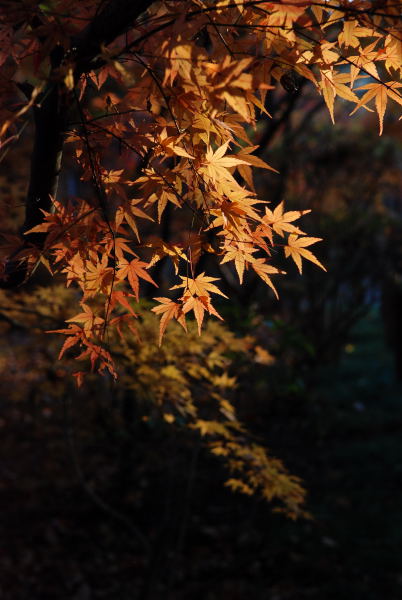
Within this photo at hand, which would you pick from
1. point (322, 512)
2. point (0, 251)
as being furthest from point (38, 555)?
point (0, 251)

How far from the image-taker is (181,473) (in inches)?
205

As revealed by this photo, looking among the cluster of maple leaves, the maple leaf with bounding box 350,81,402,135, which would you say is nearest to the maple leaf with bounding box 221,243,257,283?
the cluster of maple leaves

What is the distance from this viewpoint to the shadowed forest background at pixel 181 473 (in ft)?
14.0

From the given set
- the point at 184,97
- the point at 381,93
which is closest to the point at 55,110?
the point at 184,97

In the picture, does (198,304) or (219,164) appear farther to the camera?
(198,304)

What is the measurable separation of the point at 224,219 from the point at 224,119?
0.37 metres

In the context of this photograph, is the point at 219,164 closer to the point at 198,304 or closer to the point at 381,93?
the point at 198,304

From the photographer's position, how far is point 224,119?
1.70 meters

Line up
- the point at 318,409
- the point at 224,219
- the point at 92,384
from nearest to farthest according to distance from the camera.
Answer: the point at 224,219
the point at 92,384
the point at 318,409

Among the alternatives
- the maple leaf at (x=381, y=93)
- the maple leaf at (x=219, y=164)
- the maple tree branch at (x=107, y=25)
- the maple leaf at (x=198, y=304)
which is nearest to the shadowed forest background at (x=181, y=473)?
the maple leaf at (x=198, y=304)

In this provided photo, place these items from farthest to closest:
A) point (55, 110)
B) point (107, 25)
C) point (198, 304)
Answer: point (198, 304), point (55, 110), point (107, 25)

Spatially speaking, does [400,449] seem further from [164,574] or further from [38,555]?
[38,555]

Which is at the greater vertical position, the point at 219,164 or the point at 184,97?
the point at 184,97

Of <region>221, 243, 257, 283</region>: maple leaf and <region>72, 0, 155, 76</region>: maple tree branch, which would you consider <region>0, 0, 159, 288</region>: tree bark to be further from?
<region>221, 243, 257, 283</region>: maple leaf
